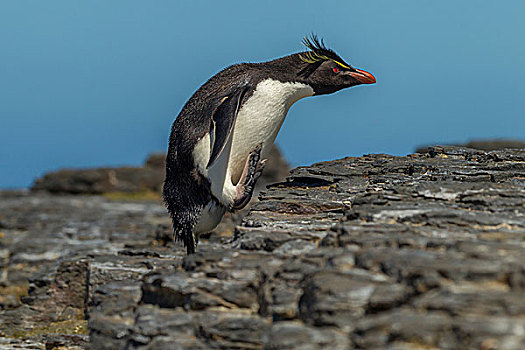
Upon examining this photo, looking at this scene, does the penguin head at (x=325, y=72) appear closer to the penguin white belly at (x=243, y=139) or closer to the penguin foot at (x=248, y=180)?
the penguin white belly at (x=243, y=139)

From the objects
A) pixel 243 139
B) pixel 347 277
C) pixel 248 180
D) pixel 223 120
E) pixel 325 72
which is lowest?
pixel 347 277

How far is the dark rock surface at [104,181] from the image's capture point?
2192 cm

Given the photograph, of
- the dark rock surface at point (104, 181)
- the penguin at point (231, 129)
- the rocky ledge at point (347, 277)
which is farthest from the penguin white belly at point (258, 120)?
the dark rock surface at point (104, 181)

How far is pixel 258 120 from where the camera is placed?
5.50 meters

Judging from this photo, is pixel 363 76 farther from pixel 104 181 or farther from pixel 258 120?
pixel 104 181

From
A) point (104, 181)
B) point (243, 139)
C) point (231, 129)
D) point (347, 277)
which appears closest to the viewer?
point (347, 277)

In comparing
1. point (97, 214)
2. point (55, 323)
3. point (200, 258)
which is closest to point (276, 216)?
point (200, 258)

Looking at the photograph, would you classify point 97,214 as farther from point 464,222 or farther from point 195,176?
point 464,222

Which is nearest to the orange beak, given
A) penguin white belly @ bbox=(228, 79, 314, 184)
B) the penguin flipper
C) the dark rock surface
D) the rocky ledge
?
penguin white belly @ bbox=(228, 79, 314, 184)

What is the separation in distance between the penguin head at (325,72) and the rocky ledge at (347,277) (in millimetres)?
943

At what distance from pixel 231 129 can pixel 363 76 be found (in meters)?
1.67

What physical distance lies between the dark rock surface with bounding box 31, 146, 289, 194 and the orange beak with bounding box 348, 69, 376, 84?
49.4ft

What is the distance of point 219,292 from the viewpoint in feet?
11.1

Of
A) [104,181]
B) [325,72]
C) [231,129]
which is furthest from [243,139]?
[104,181]
